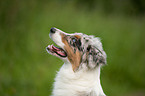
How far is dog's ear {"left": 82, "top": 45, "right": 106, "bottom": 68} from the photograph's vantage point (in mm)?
4094

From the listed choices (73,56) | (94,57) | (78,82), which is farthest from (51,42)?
(94,57)

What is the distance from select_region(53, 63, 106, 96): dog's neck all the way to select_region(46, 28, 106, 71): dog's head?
126mm

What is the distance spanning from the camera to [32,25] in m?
7.08

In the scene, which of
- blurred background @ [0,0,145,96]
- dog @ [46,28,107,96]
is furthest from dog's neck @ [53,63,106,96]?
blurred background @ [0,0,145,96]

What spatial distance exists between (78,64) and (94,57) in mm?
378

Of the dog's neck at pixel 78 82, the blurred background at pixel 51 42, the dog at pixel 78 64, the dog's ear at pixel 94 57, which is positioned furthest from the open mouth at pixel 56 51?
the blurred background at pixel 51 42

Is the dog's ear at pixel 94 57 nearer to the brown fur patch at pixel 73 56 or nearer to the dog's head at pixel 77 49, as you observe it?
the dog's head at pixel 77 49

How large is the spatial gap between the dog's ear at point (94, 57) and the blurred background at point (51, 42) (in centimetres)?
240

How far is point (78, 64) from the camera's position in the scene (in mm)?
4297

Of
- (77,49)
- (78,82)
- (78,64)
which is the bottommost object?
(78,82)

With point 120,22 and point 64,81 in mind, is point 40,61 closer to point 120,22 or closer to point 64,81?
point 64,81

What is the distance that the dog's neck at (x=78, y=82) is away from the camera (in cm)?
419

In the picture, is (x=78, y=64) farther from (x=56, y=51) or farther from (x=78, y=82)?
(x=56, y=51)

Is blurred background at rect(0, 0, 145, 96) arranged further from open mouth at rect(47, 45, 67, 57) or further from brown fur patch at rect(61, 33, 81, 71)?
brown fur patch at rect(61, 33, 81, 71)
